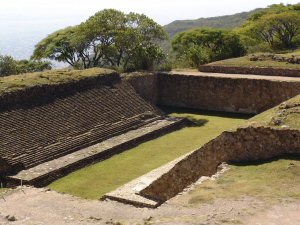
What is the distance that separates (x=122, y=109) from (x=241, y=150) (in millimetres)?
8341

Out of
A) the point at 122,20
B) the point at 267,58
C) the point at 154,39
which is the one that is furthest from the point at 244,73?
the point at 122,20

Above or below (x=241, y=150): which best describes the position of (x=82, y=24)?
above

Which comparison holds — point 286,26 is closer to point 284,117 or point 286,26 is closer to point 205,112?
point 205,112

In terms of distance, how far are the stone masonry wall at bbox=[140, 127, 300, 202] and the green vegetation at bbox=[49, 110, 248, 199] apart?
215 centimetres

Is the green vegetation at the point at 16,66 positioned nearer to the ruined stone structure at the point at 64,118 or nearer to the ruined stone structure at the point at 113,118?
the ruined stone structure at the point at 113,118

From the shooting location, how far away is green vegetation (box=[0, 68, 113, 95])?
17.9m

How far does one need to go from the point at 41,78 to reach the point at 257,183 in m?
11.3

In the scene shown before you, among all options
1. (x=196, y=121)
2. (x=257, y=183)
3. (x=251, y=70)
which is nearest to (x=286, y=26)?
(x=251, y=70)

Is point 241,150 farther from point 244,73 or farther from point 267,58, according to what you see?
point 267,58

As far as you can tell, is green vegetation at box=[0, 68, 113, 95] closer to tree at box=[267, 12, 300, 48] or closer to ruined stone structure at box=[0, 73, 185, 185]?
ruined stone structure at box=[0, 73, 185, 185]

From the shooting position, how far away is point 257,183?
11039 mm

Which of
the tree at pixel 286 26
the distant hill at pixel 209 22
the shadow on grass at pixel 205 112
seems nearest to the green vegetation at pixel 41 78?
the shadow on grass at pixel 205 112

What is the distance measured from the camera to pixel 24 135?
16.2m

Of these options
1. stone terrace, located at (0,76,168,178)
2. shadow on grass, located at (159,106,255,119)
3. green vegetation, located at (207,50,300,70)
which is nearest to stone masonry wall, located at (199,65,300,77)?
green vegetation, located at (207,50,300,70)
